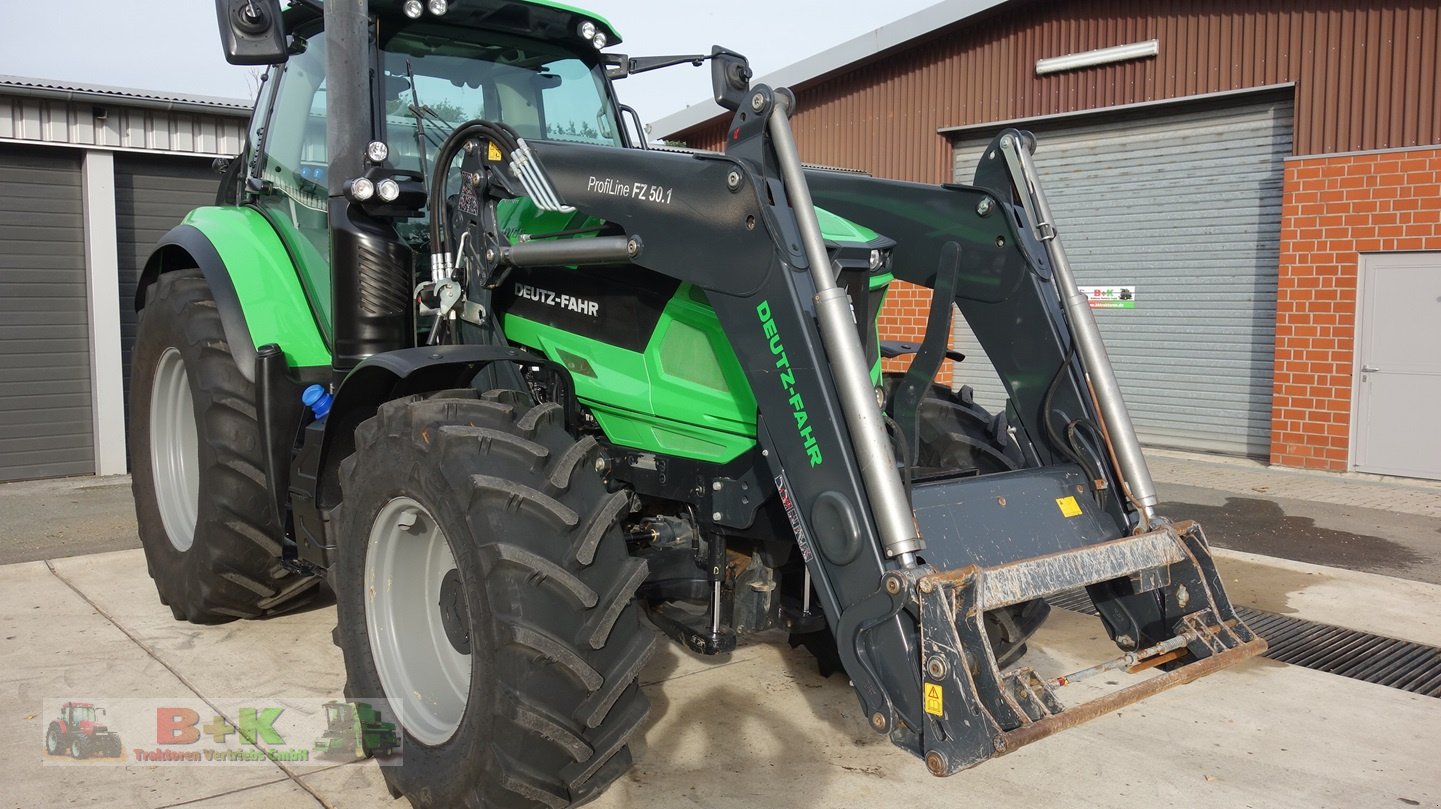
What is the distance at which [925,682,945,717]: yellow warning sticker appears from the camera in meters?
2.63

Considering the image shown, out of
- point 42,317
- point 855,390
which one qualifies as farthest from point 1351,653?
point 42,317

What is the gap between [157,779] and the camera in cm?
359

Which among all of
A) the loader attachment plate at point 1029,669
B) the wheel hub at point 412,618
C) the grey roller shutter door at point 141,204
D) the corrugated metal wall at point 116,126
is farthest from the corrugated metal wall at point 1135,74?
the wheel hub at point 412,618

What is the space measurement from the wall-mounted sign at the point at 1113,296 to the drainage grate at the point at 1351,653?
260 inches

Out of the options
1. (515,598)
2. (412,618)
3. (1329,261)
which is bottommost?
(412,618)

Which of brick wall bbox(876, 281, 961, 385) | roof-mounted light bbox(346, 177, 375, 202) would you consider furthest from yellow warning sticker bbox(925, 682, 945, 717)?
brick wall bbox(876, 281, 961, 385)

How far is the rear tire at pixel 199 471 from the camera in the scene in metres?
→ 4.63

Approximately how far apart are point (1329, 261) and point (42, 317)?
11.1 m

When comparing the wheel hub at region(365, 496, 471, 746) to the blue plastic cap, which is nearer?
the wheel hub at region(365, 496, 471, 746)

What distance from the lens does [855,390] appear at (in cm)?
284

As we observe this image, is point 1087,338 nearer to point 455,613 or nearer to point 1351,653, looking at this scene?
point 455,613

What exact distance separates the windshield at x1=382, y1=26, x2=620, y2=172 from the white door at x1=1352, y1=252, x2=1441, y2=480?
25.9 ft

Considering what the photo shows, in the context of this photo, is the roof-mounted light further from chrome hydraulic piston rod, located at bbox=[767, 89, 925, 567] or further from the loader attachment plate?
the loader attachment plate

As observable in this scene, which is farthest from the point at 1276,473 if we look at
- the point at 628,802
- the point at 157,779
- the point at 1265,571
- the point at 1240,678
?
the point at 157,779
